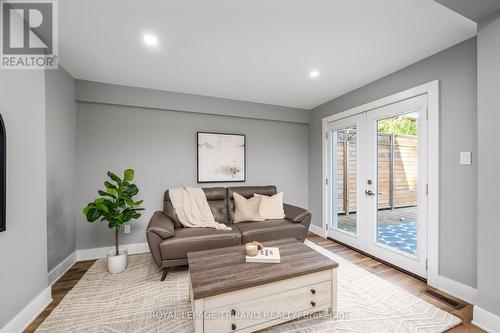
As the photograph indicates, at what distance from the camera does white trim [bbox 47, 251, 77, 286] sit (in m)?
2.29

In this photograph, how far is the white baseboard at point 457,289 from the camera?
196 cm

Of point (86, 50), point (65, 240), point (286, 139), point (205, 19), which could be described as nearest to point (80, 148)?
point (65, 240)

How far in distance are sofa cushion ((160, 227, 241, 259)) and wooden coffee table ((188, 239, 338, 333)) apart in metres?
0.57

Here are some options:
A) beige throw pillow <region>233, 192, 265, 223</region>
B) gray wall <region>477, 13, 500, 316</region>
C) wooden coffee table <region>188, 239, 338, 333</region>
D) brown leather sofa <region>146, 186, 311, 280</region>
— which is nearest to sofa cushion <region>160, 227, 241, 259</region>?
brown leather sofa <region>146, 186, 311, 280</region>

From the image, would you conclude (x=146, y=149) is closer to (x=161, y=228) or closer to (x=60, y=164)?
(x=60, y=164)

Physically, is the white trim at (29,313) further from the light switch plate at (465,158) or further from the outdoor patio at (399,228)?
the light switch plate at (465,158)

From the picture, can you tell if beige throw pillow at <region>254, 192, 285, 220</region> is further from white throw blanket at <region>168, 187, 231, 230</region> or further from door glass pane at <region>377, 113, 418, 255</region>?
door glass pane at <region>377, 113, 418, 255</region>

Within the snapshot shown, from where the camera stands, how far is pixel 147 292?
2129 millimetres

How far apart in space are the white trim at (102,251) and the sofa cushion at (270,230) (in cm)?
153

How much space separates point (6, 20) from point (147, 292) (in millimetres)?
2543

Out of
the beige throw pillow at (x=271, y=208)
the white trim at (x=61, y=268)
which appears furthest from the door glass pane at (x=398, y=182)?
the white trim at (x=61, y=268)

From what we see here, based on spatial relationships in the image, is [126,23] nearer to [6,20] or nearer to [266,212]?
[6,20]

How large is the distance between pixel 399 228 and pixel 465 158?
1206 millimetres

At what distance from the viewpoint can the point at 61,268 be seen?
248 cm
